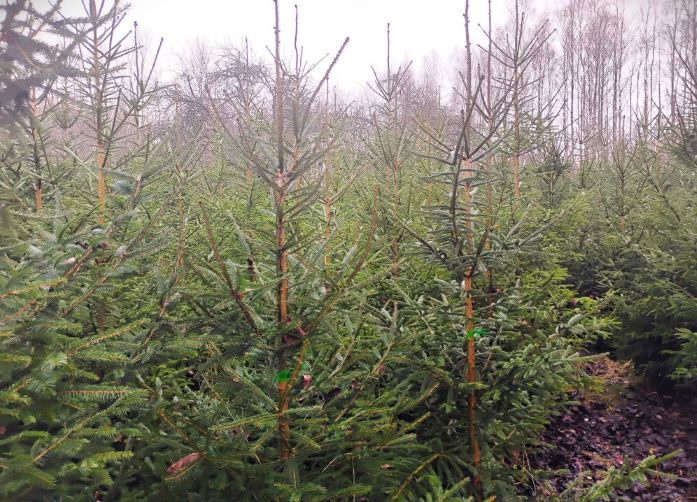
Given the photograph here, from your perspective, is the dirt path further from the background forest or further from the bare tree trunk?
the bare tree trunk

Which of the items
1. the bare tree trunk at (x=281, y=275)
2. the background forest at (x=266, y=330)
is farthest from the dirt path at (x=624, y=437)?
the bare tree trunk at (x=281, y=275)

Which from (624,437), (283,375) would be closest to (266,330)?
(283,375)

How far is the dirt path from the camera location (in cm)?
421

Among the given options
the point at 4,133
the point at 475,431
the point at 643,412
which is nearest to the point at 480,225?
the point at 475,431

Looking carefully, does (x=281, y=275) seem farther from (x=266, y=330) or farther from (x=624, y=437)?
(x=624, y=437)

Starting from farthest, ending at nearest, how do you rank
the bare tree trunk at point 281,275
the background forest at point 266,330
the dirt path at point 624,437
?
the dirt path at point 624,437
the bare tree trunk at point 281,275
the background forest at point 266,330

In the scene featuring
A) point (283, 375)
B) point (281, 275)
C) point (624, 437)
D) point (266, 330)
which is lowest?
point (624, 437)

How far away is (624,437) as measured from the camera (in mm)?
5035

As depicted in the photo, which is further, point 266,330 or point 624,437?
point 624,437

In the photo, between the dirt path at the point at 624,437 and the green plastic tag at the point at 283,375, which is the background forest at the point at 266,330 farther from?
the dirt path at the point at 624,437

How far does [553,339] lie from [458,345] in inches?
26.1

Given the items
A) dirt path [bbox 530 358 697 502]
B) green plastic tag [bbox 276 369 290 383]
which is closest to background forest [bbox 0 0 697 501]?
green plastic tag [bbox 276 369 290 383]

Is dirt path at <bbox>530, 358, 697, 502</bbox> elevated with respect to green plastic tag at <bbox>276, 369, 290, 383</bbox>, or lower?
lower

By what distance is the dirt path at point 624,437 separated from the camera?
4207mm
